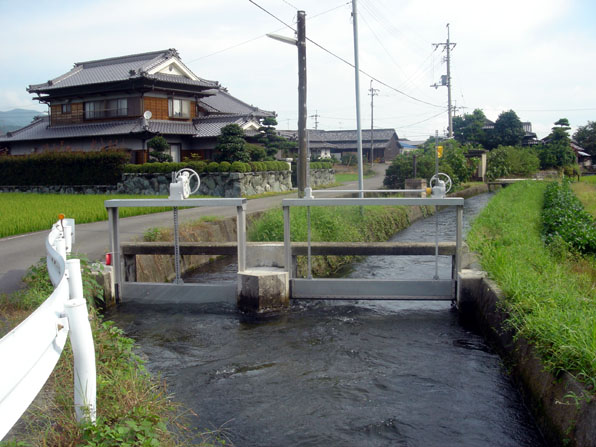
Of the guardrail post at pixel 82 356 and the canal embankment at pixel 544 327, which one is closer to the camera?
the guardrail post at pixel 82 356

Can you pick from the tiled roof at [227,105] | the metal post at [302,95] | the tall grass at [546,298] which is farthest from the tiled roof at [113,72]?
the tall grass at [546,298]

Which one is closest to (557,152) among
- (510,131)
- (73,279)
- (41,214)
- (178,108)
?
(510,131)

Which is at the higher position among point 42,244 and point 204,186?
point 204,186

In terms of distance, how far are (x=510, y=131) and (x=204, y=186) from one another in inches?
1310

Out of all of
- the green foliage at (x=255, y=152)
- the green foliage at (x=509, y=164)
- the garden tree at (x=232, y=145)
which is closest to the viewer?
the garden tree at (x=232, y=145)

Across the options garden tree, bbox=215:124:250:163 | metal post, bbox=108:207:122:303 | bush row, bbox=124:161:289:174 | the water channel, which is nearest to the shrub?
bush row, bbox=124:161:289:174

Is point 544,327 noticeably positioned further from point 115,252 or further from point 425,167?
point 425,167

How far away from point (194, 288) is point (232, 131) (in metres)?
20.4

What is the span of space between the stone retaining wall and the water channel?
56.2ft

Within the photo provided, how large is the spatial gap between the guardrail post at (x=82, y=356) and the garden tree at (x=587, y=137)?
207 ft

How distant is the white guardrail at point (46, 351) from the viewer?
6.38 ft

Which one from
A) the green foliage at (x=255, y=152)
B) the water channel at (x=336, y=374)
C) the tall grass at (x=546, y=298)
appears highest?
the green foliage at (x=255, y=152)

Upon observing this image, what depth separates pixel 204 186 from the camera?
26109 millimetres

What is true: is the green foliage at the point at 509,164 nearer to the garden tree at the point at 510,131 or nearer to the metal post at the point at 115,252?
the garden tree at the point at 510,131
